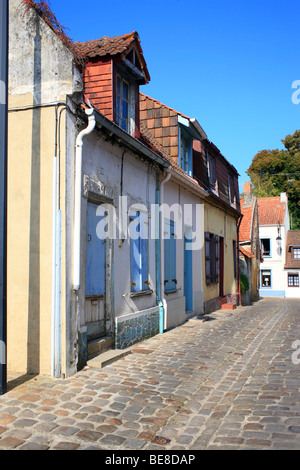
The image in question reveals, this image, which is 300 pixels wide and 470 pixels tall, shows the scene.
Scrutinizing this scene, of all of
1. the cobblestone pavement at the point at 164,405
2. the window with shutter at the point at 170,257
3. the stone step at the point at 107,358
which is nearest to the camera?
the cobblestone pavement at the point at 164,405

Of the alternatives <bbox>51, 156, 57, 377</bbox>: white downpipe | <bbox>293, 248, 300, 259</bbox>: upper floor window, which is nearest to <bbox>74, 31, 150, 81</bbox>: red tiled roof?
<bbox>51, 156, 57, 377</bbox>: white downpipe

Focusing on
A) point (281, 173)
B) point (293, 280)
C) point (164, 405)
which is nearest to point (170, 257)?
point (164, 405)

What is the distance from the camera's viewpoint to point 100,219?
7.14 metres

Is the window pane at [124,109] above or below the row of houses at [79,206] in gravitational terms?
above

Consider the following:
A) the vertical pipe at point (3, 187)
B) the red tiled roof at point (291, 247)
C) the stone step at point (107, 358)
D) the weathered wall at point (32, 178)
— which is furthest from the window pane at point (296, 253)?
the vertical pipe at point (3, 187)

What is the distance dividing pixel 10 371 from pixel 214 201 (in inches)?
416

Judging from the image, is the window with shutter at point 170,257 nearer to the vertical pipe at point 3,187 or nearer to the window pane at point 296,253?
the vertical pipe at point 3,187

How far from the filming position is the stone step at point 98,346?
6551 millimetres

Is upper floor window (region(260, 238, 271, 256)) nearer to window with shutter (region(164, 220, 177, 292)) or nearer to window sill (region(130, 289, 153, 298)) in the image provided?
window with shutter (region(164, 220, 177, 292))

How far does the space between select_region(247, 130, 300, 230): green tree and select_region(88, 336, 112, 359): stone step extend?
42.5 meters

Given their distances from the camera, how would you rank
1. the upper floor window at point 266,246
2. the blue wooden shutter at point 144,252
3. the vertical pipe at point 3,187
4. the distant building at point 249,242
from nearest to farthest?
the vertical pipe at point 3,187, the blue wooden shutter at point 144,252, the distant building at point 249,242, the upper floor window at point 266,246

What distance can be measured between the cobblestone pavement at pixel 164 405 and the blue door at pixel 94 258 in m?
1.25

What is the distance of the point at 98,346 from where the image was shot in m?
6.79

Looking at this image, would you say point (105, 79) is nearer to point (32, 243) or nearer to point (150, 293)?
point (32, 243)
